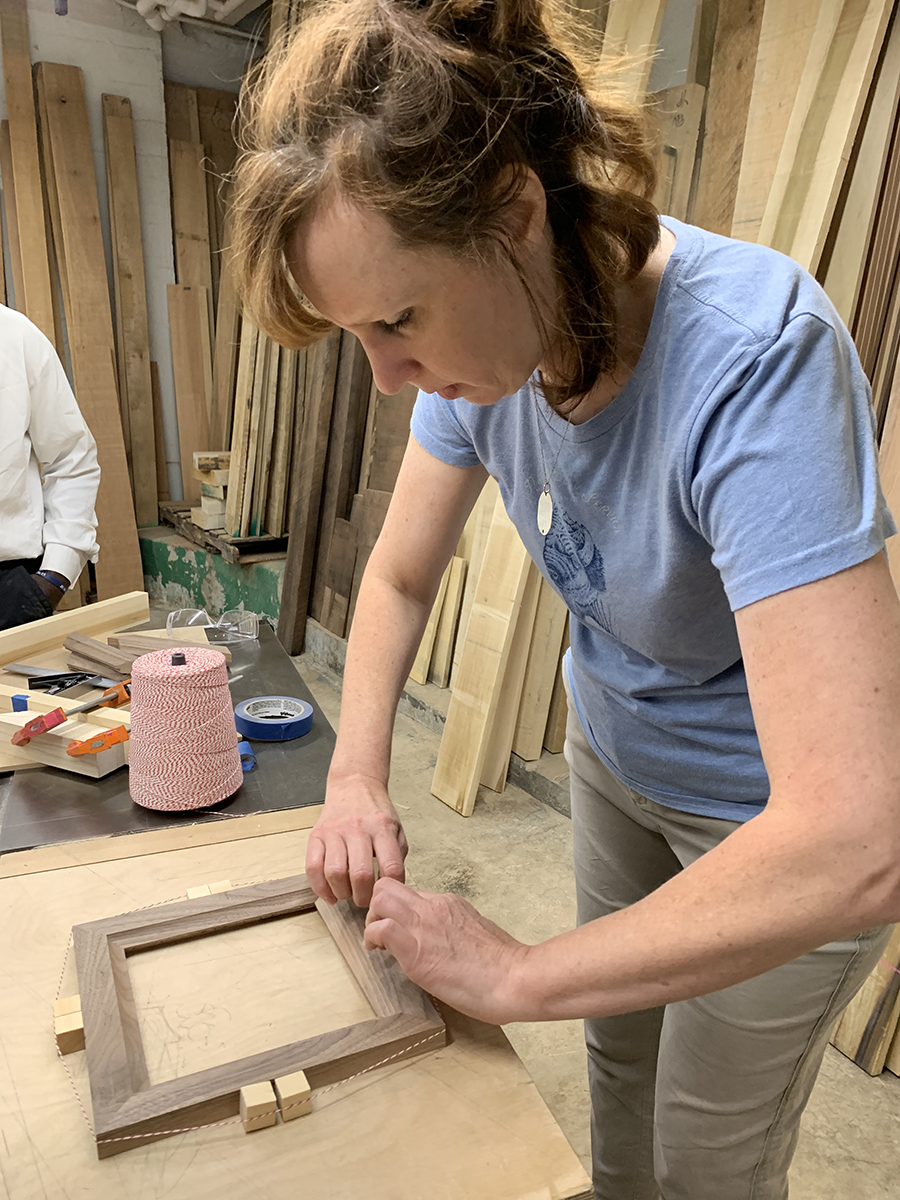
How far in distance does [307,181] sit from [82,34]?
17.6ft

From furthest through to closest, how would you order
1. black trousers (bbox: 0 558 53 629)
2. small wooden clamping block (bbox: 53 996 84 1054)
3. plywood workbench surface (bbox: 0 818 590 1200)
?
1. black trousers (bbox: 0 558 53 629)
2. small wooden clamping block (bbox: 53 996 84 1054)
3. plywood workbench surface (bbox: 0 818 590 1200)

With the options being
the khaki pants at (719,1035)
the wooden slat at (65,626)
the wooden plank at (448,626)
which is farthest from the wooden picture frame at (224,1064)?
the wooden plank at (448,626)

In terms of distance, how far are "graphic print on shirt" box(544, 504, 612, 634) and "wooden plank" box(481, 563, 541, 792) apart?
185 centimetres

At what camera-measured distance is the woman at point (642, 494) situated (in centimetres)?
66

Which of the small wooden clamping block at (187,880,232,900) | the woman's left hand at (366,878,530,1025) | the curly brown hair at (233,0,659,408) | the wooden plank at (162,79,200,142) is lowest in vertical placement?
the small wooden clamping block at (187,880,232,900)

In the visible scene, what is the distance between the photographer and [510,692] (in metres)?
3.04

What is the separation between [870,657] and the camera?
629 millimetres

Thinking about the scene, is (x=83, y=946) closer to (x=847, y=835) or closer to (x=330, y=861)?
(x=330, y=861)

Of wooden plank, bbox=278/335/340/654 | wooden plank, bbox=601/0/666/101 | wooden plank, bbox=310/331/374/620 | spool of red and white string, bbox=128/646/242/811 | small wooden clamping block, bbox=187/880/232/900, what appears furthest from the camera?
wooden plank, bbox=278/335/340/654

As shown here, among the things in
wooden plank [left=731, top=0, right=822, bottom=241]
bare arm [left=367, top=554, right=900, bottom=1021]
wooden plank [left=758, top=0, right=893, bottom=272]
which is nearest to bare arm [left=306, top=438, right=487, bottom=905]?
bare arm [left=367, top=554, right=900, bottom=1021]

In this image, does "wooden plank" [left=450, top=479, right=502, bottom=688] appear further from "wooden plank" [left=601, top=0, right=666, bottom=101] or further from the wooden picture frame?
the wooden picture frame

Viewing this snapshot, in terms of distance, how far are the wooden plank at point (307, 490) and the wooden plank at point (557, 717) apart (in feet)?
5.77

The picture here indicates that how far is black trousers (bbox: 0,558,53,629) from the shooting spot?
8.52 ft

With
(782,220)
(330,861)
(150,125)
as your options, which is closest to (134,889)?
(330,861)
